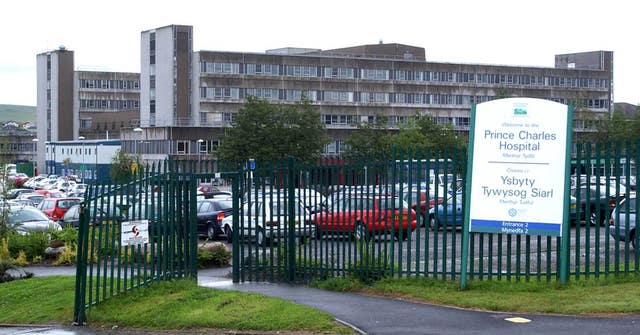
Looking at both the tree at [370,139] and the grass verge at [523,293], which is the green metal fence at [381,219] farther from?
the tree at [370,139]

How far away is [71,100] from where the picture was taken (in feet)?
408

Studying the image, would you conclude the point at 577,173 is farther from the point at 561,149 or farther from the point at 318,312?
the point at 318,312

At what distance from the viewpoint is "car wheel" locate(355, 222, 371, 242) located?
1588 cm

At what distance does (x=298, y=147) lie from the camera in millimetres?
67812

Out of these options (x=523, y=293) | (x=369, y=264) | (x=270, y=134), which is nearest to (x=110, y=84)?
(x=270, y=134)

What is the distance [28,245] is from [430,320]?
48.4 feet

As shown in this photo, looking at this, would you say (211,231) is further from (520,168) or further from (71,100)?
(71,100)

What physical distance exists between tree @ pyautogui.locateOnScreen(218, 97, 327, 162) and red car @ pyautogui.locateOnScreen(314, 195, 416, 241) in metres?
49.9

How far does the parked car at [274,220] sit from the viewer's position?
55.4 feet

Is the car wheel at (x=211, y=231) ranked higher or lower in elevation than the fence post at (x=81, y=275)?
lower

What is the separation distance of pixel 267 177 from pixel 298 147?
166ft

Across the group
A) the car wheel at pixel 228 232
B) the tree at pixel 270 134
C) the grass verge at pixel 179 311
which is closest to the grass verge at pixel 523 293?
the grass verge at pixel 179 311

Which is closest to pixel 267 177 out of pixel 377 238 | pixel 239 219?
pixel 239 219

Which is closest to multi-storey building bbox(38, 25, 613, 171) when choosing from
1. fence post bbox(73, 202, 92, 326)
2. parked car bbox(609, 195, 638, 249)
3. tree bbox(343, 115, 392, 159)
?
tree bbox(343, 115, 392, 159)
